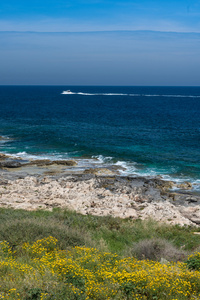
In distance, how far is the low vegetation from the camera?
28.1 feet

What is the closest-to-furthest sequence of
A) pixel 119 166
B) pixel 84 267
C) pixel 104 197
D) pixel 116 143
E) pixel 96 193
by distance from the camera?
pixel 84 267
pixel 104 197
pixel 96 193
pixel 119 166
pixel 116 143

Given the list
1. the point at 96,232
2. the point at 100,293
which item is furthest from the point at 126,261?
the point at 96,232

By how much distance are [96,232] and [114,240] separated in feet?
3.92

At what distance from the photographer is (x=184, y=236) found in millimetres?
15828

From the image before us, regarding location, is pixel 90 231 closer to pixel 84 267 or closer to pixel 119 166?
pixel 84 267

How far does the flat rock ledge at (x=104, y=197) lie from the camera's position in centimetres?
1991

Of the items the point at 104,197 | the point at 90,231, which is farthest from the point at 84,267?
the point at 104,197

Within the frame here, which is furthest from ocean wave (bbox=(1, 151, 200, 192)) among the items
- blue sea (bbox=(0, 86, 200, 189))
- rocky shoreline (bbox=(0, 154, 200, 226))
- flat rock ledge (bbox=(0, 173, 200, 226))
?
flat rock ledge (bbox=(0, 173, 200, 226))

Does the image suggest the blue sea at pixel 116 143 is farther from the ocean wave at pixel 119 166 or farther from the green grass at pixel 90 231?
the green grass at pixel 90 231

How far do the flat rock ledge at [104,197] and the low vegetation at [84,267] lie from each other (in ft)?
15.5

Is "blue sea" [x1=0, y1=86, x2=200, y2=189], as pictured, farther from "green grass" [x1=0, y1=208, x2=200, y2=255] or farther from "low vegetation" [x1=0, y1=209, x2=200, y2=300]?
"low vegetation" [x1=0, y1=209, x2=200, y2=300]

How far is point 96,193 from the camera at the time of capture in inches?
961

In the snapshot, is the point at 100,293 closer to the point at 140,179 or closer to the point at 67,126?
the point at 140,179

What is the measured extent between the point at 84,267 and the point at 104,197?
1355 cm
